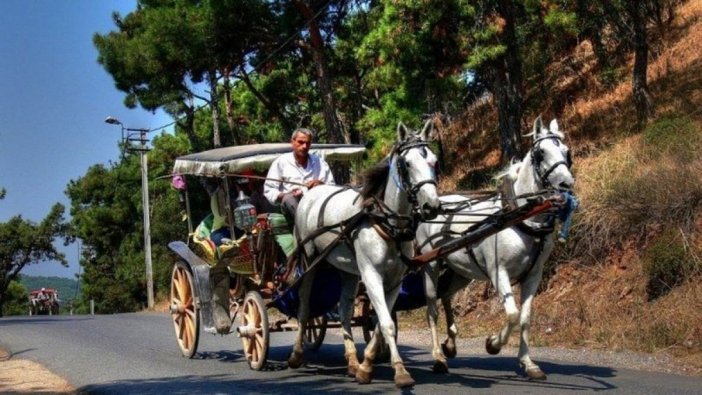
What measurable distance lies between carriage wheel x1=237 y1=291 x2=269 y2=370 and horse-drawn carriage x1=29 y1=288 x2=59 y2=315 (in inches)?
1690

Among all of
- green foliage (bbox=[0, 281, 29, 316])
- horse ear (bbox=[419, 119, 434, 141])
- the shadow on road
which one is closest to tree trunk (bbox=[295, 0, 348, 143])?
the shadow on road

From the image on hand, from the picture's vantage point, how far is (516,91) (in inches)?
736

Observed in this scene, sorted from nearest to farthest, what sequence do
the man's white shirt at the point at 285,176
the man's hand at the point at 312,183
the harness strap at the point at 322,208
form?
the harness strap at the point at 322,208 < the man's hand at the point at 312,183 < the man's white shirt at the point at 285,176

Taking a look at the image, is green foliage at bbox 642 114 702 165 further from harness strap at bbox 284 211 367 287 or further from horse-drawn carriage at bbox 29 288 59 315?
horse-drawn carriage at bbox 29 288 59 315

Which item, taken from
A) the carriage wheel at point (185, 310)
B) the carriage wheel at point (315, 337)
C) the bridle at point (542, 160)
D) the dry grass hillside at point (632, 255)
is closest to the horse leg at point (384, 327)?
the bridle at point (542, 160)

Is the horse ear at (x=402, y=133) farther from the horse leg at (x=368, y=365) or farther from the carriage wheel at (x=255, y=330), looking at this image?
the carriage wheel at (x=255, y=330)

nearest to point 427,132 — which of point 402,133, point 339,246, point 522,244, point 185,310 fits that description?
point 402,133

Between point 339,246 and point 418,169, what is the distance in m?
1.58

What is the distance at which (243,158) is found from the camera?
11055 mm

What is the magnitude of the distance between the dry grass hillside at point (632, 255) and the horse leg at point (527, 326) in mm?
1918

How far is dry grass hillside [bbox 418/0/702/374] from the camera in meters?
11.6

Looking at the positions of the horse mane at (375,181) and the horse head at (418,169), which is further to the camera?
the horse mane at (375,181)

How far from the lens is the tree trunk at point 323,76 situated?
2278 centimetres

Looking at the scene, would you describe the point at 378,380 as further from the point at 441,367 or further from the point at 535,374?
the point at 535,374
